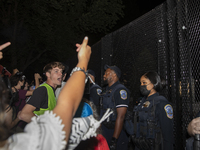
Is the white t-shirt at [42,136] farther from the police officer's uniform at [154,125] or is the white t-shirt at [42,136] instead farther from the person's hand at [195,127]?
the police officer's uniform at [154,125]

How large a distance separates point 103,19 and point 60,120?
14.5 meters

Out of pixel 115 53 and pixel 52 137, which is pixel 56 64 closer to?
pixel 115 53

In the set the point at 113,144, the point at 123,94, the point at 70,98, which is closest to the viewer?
the point at 70,98

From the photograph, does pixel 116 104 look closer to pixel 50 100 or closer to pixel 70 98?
pixel 50 100

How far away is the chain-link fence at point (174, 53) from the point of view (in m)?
2.44

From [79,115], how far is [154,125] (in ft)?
6.01

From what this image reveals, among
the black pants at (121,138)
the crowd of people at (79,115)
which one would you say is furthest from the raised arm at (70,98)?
the black pants at (121,138)

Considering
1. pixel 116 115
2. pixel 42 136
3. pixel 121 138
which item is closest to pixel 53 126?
pixel 42 136

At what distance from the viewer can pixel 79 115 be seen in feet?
4.40

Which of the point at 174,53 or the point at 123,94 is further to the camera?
the point at 123,94

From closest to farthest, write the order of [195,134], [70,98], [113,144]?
[70,98], [195,134], [113,144]

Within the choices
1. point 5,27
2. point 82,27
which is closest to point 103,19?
point 82,27

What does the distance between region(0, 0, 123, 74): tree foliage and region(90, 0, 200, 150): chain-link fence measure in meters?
9.49

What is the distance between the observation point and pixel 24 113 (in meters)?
2.52
